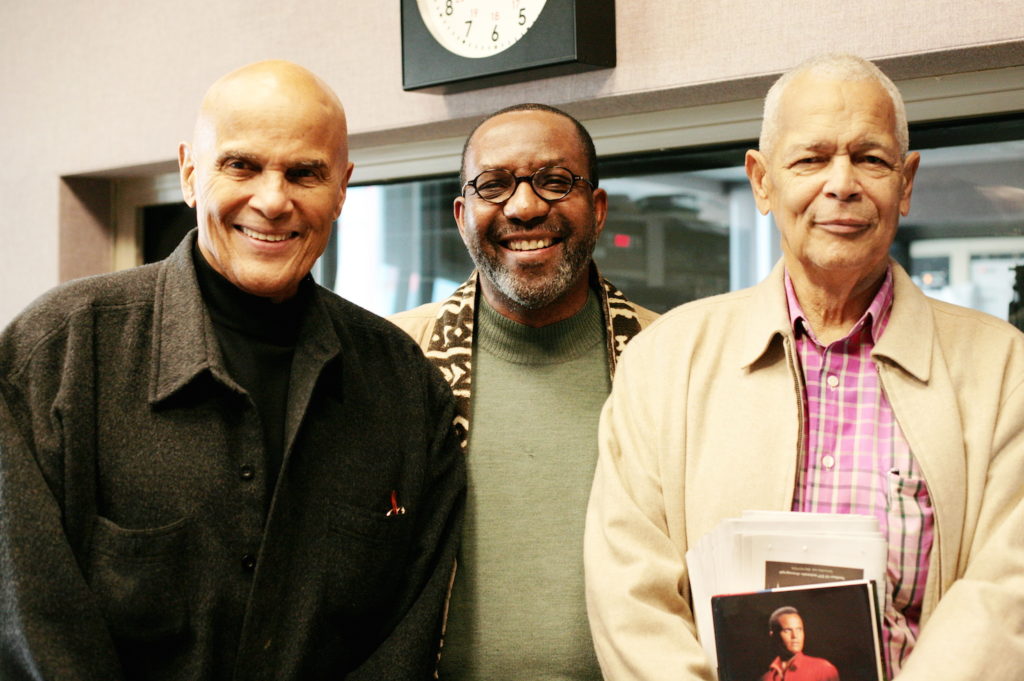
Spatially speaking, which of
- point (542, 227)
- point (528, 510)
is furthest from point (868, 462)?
point (542, 227)

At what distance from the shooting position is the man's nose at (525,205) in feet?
6.08

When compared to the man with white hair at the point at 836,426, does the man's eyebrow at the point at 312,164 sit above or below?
above

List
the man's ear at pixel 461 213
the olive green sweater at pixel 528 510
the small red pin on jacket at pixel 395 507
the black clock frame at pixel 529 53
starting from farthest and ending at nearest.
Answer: the black clock frame at pixel 529 53 → the man's ear at pixel 461 213 → the olive green sweater at pixel 528 510 → the small red pin on jacket at pixel 395 507

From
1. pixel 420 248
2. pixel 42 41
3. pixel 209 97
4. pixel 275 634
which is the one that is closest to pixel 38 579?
pixel 275 634

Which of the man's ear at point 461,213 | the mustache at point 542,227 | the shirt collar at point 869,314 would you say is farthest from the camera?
the man's ear at point 461,213

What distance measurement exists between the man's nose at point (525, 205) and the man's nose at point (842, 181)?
1.80 ft

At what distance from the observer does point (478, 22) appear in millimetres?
2242

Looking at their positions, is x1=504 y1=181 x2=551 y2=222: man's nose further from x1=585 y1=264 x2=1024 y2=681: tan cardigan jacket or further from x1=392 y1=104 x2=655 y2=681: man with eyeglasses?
x1=585 y1=264 x2=1024 y2=681: tan cardigan jacket

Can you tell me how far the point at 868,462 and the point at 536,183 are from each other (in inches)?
29.8

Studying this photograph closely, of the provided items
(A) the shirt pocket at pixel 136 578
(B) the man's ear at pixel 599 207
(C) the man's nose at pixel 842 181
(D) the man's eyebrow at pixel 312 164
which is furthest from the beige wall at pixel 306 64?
(A) the shirt pocket at pixel 136 578

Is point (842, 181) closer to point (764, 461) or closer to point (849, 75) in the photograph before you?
point (849, 75)

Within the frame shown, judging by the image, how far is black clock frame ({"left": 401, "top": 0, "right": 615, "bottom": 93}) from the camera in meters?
2.10

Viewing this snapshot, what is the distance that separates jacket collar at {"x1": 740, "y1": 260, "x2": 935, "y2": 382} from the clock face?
86cm

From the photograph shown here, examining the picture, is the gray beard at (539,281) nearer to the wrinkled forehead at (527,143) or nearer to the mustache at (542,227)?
the mustache at (542,227)
